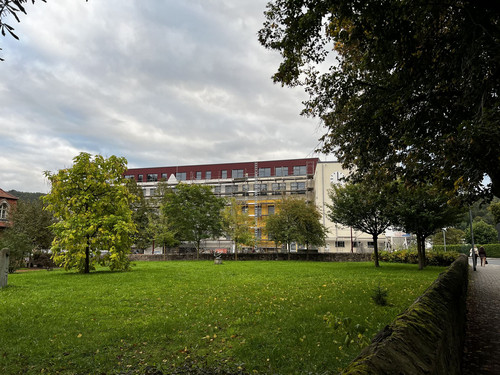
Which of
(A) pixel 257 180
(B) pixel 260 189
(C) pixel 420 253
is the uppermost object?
(A) pixel 257 180

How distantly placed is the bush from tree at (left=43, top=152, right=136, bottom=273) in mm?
24905

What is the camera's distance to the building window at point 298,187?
238ft

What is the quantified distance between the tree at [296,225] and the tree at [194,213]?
900 cm

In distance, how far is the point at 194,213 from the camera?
46.4 m

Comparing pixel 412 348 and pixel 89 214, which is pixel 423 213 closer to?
pixel 89 214

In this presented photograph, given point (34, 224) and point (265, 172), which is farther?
point (265, 172)

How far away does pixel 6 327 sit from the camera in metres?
6.69

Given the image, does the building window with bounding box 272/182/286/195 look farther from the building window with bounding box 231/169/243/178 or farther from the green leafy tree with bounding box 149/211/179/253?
the green leafy tree with bounding box 149/211/179/253

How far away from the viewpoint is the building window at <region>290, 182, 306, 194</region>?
2854 inches

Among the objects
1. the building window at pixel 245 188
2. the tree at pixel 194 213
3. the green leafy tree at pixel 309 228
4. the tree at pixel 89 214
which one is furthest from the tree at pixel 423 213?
the building window at pixel 245 188

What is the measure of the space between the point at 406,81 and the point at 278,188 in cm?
6596

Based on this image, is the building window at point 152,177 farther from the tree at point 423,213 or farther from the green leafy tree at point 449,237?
the tree at point 423,213

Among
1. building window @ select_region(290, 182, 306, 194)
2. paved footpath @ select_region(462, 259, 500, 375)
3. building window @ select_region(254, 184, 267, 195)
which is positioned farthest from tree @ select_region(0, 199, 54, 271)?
building window @ select_region(290, 182, 306, 194)

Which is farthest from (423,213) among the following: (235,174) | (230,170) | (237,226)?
(230,170)
